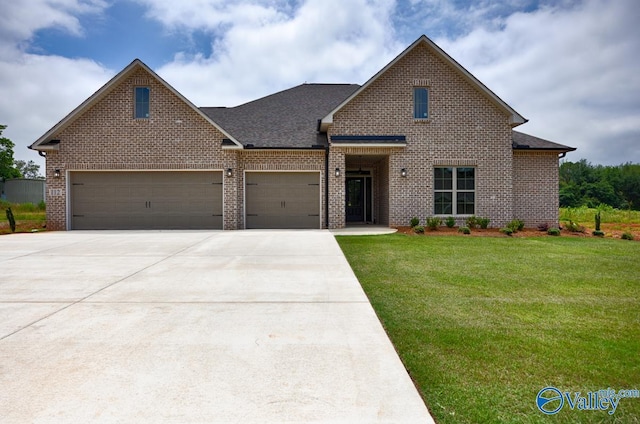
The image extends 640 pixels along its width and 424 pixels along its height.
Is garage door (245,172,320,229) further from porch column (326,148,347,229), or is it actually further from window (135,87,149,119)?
window (135,87,149,119)

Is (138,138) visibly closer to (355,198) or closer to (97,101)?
(97,101)

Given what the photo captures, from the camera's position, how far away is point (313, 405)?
99.0 inches

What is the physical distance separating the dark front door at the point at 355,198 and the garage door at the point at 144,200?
6.63 m

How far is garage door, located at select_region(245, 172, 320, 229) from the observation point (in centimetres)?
1500

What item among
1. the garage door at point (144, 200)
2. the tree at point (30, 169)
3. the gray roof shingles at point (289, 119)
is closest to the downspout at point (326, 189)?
the gray roof shingles at point (289, 119)

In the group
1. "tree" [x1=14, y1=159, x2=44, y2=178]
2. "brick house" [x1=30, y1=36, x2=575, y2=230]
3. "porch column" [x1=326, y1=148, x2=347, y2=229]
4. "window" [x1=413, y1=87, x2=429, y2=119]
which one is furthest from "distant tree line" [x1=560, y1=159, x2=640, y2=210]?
"tree" [x1=14, y1=159, x2=44, y2=178]

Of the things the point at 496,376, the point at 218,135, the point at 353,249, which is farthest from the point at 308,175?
the point at 496,376

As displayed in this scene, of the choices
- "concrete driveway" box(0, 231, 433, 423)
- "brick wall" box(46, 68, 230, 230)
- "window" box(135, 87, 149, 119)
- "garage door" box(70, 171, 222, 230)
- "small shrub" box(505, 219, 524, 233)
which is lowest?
"concrete driveway" box(0, 231, 433, 423)

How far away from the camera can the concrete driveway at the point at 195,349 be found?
8.14 feet

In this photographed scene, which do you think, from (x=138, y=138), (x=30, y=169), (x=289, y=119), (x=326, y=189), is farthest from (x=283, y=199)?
(x=30, y=169)

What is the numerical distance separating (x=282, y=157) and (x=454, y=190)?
6890 mm

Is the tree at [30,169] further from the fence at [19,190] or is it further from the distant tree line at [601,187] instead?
the distant tree line at [601,187]

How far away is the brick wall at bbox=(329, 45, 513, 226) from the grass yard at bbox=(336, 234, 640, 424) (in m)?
6.60

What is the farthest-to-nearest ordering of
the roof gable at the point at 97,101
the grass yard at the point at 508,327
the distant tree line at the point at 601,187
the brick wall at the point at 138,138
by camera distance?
the distant tree line at the point at 601,187, the brick wall at the point at 138,138, the roof gable at the point at 97,101, the grass yard at the point at 508,327
